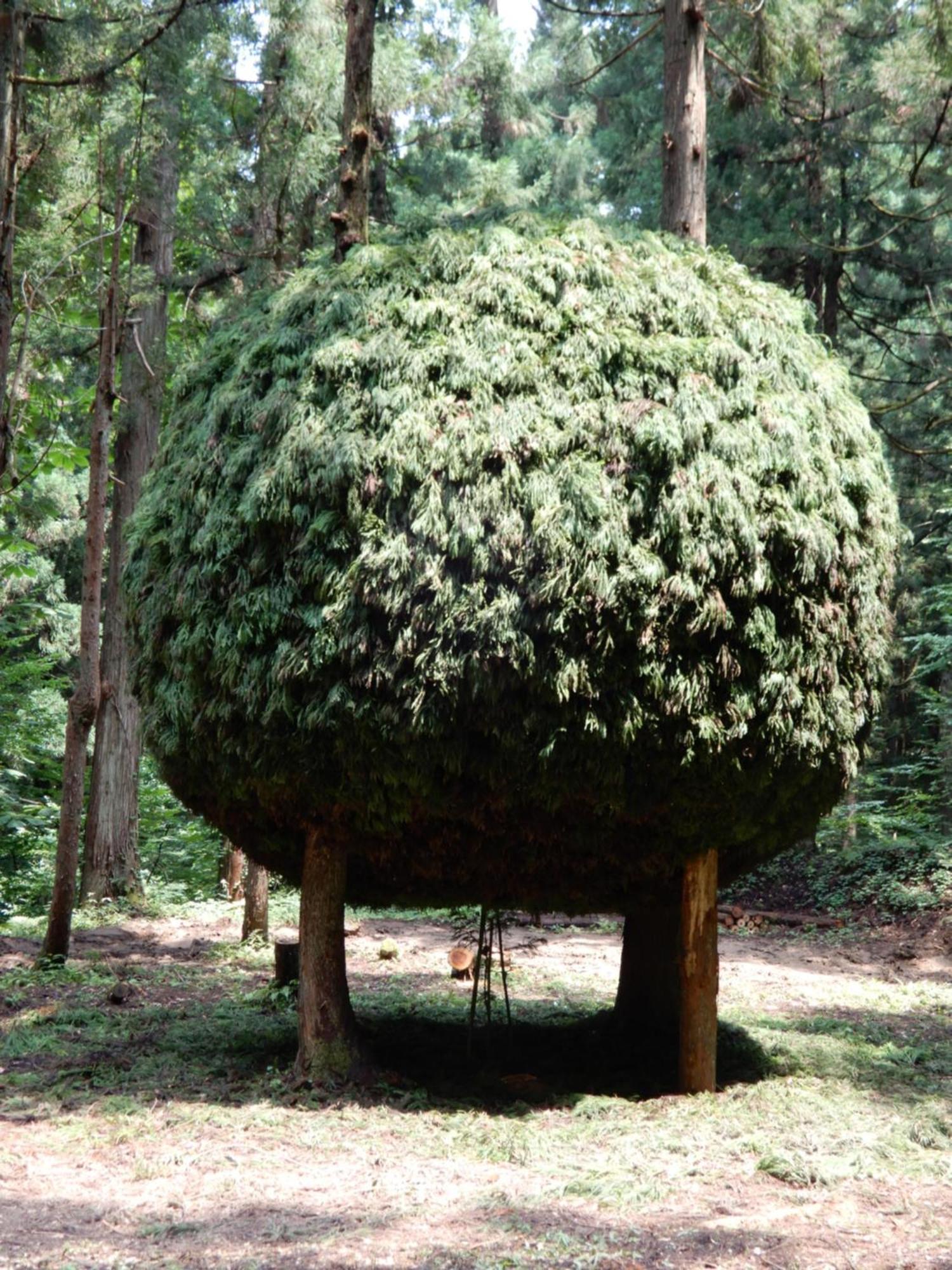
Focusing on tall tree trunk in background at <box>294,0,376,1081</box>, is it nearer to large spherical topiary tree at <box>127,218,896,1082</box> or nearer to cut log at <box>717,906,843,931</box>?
large spherical topiary tree at <box>127,218,896,1082</box>

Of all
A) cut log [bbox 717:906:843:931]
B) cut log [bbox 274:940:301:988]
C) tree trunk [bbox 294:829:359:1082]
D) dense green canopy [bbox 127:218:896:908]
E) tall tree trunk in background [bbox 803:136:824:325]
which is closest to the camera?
dense green canopy [bbox 127:218:896:908]

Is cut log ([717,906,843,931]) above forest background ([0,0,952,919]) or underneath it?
underneath

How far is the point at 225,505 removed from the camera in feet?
18.0

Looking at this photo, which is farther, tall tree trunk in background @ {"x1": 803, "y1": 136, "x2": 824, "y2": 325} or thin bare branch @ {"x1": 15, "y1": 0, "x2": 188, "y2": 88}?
tall tree trunk in background @ {"x1": 803, "y1": 136, "x2": 824, "y2": 325}

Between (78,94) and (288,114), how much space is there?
2560 millimetres

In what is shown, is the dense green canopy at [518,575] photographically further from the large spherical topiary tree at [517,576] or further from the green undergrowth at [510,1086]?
the green undergrowth at [510,1086]

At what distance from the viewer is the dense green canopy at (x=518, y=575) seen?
501 centimetres

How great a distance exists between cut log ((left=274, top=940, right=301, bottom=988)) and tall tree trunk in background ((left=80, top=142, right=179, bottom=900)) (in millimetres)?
4636

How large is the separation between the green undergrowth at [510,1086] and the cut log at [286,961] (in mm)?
198

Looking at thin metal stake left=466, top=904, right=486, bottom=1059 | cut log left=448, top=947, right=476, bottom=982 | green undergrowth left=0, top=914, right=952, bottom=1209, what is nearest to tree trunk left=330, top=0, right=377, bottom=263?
thin metal stake left=466, top=904, right=486, bottom=1059

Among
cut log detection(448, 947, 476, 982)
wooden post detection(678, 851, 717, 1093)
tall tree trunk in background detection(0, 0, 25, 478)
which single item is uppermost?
tall tree trunk in background detection(0, 0, 25, 478)

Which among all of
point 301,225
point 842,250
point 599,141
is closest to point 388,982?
point 301,225

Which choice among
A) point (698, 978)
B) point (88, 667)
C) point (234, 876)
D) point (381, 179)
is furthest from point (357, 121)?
point (234, 876)

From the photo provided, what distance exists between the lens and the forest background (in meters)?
9.16
